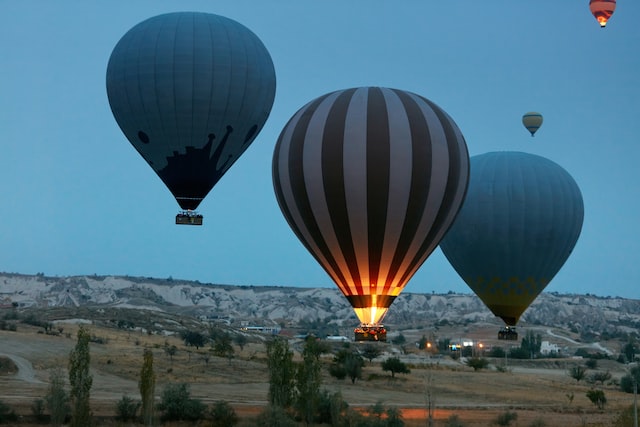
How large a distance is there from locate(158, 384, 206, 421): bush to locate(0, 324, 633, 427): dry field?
2268 mm

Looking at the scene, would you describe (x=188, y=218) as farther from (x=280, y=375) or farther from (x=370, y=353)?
(x=370, y=353)

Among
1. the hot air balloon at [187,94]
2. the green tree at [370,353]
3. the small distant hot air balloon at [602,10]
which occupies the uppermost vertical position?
the small distant hot air balloon at [602,10]

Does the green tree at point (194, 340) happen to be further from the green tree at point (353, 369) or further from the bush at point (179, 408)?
the bush at point (179, 408)

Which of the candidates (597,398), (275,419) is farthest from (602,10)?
(275,419)

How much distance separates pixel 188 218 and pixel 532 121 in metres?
29.9

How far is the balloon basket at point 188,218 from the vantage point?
4556 centimetres

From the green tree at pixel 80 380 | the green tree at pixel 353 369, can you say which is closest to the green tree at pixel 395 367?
the green tree at pixel 353 369

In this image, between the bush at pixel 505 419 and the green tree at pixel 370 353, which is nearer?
the bush at pixel 505 419

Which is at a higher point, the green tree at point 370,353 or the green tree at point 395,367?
the green tree at point 370,353

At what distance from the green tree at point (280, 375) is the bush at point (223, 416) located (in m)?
3.06

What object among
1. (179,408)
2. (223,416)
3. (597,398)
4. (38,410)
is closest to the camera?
(38,410)

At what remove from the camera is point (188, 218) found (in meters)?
45.7

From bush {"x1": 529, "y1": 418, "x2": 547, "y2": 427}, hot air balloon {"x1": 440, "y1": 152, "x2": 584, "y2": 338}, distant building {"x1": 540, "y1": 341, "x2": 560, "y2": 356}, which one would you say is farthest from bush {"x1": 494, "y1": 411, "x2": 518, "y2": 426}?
distant building {"x1": 540, "y1": 341, "x2": 560, "y2": 356}

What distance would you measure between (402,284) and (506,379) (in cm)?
3979
